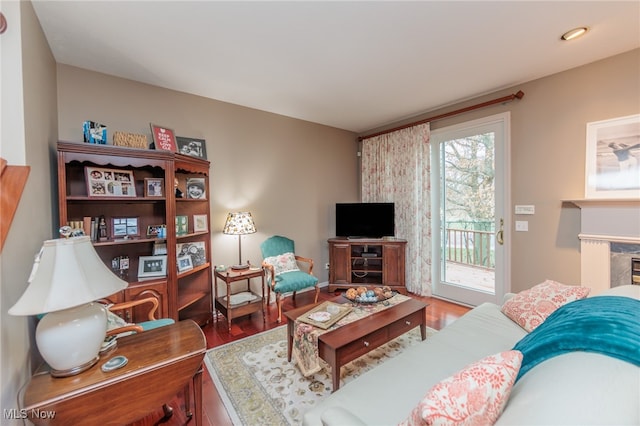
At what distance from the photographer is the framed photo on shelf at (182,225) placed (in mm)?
2729

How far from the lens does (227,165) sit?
332 centimetres

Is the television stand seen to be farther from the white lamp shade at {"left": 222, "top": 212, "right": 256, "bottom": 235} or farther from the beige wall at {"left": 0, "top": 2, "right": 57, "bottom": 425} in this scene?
the beige wall at {"left": 0, "top": 2, "right": 57, "bottom": 425}

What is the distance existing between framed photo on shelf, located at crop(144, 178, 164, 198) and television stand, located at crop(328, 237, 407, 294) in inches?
96.9

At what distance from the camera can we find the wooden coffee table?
1.70 metres

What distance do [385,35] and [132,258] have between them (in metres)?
3.14

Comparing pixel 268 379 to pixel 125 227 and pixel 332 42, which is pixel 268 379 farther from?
pixel 332 42

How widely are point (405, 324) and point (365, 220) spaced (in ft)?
7.07

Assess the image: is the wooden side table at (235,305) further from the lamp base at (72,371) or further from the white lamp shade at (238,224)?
the lamp base at (72,371)

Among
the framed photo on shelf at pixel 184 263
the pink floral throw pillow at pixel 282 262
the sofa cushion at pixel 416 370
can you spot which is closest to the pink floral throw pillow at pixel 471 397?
the sofa cushion at pixel 416 370

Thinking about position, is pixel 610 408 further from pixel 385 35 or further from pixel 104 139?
pixel 104 139

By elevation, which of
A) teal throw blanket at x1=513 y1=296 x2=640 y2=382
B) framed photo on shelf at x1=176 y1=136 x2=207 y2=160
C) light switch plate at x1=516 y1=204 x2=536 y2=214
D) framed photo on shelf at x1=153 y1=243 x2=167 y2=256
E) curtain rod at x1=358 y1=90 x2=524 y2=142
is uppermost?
curtain rod at x1=358 y1=90 x2=524 y2=142

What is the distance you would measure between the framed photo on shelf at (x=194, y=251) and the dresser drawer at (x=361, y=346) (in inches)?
78.2

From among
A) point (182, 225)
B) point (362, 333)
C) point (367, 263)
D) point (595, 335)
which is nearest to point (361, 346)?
point (362, 333)

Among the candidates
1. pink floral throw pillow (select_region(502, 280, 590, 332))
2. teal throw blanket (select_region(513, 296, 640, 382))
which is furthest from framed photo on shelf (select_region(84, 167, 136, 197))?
pink floral throw pillow (select_region(502, 280, 590, 332))
